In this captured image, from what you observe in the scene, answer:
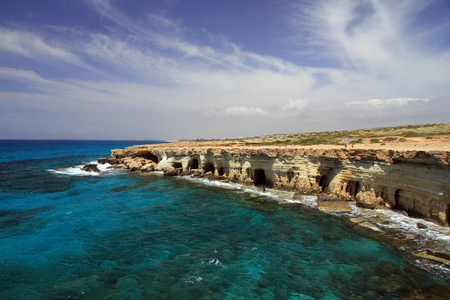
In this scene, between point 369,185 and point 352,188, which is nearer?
point 369,185

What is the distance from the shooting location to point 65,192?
25.6 meters

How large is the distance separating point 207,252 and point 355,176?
14.9 meters

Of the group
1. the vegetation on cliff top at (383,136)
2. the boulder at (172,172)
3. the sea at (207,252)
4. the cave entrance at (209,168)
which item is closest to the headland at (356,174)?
the cave entrance at (209,168)

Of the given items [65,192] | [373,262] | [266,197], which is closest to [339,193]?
[266,197]

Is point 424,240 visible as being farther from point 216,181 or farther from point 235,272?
point 216,181

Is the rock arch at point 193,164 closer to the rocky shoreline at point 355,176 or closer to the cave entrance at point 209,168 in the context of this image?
the cave entrance at point 209,168

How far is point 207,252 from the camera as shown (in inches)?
476

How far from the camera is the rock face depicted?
14.2m

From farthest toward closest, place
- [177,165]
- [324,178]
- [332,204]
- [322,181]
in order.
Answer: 1. [177,165]
2. [322,181]
3. [324,178]
4. [332,204]

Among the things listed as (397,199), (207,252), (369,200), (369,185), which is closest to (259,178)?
(369,185)

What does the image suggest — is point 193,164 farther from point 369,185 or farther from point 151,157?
point 369,185

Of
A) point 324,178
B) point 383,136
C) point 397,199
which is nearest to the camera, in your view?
point 397,199

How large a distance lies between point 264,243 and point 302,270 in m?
2.91

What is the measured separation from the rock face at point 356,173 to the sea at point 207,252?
5.56 feet
